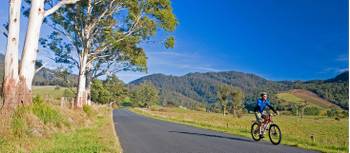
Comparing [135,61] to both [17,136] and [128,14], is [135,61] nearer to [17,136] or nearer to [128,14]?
[128,14]

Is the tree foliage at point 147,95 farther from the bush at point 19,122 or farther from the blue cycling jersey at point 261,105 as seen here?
the bush at point 19,122

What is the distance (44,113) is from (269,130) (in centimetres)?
841

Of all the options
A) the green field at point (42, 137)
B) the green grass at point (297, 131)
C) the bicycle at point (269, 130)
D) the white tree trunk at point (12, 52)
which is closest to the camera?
the green field at point (42, 137)

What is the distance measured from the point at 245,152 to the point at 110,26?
59.7 ft

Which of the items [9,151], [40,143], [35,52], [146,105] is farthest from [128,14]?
A: [146,105]

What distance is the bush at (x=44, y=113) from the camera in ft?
46.9

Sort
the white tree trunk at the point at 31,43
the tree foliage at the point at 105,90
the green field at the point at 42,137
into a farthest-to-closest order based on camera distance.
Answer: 1. the tree foliage at the point at 105,90
2. the white tree trunk at the point at 31,43
3. the green field at the point at 42,137

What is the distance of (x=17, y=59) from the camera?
13359mm

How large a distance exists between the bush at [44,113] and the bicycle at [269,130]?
7872mm

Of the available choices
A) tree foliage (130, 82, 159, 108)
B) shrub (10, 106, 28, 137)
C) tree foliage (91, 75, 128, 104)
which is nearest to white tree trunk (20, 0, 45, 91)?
shrub (10, 106, 28, 137)

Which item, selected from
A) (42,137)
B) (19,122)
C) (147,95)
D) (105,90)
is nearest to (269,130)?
(42,137)

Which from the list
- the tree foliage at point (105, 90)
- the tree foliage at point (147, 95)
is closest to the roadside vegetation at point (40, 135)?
the tree foliage at point (105, 90)

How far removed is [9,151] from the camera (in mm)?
9289

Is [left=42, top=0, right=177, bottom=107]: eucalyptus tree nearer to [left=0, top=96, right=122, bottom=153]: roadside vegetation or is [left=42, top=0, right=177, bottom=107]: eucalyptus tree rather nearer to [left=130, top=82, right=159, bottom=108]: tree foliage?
[left=0, top=96, right=122, bottom=153]: roadside vegetation
